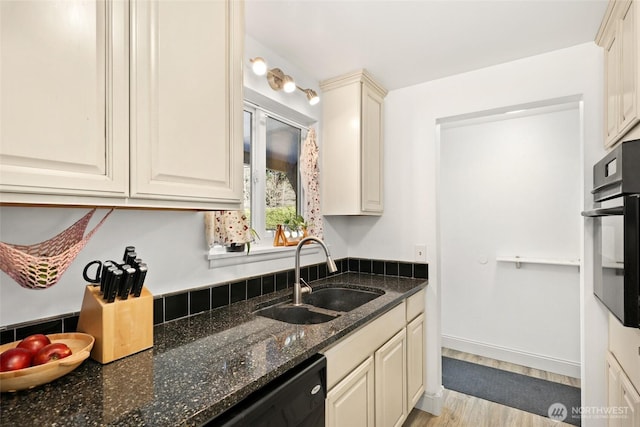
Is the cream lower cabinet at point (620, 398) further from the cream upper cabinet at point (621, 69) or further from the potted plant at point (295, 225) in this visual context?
the potted plant at point (295, 225)

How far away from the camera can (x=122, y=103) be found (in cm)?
90

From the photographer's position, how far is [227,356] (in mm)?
1027

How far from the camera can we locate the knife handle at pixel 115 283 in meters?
0.95

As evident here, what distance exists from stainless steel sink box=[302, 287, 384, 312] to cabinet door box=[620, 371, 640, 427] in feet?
3.84

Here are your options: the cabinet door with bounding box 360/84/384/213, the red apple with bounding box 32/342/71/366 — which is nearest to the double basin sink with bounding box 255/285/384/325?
the cabinet door with bounding box 360/84/384/213

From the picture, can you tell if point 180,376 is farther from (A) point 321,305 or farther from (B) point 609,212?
(B) point 609,212

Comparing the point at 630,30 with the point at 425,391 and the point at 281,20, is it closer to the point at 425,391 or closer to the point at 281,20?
the point at 281,20

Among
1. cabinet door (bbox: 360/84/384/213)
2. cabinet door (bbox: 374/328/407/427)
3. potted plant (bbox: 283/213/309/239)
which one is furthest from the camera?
cabinet door (bbox: 360/84/384/213)

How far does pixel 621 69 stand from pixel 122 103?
2.10 m

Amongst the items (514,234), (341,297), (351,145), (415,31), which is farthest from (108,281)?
(514,234)

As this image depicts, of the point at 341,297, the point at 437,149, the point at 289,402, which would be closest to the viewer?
the point at 289,402

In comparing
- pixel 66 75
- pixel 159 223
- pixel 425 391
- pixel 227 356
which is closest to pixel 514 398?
pixel 425 391

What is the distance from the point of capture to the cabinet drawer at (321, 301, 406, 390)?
1.27m

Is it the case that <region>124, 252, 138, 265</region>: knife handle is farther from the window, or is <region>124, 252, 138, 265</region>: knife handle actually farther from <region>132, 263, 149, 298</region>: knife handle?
the window
